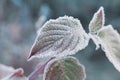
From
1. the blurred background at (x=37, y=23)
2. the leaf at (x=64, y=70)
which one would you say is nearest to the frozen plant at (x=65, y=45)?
the leaf at (x=64, y=70)

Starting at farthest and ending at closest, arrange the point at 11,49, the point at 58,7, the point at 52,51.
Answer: the point at 58,7 < the point at 11,49 < the point at 52,51

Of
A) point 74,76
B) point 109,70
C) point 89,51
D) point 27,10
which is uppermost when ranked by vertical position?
point 27,10

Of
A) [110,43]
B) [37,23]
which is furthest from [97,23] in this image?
[37,23]

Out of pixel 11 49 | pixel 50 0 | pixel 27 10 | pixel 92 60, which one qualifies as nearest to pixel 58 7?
pixel 50 0

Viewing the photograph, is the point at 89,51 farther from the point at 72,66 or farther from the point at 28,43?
the point at 72,66

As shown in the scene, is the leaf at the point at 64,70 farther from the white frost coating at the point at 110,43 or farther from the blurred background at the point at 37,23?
the blurred background at the point at 37,23

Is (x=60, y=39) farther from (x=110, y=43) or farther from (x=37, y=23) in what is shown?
(x=37, y=23)

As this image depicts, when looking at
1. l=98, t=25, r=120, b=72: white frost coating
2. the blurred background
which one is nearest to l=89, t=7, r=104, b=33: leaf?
l=98, t=25, r=120, b=72: white frost coating
